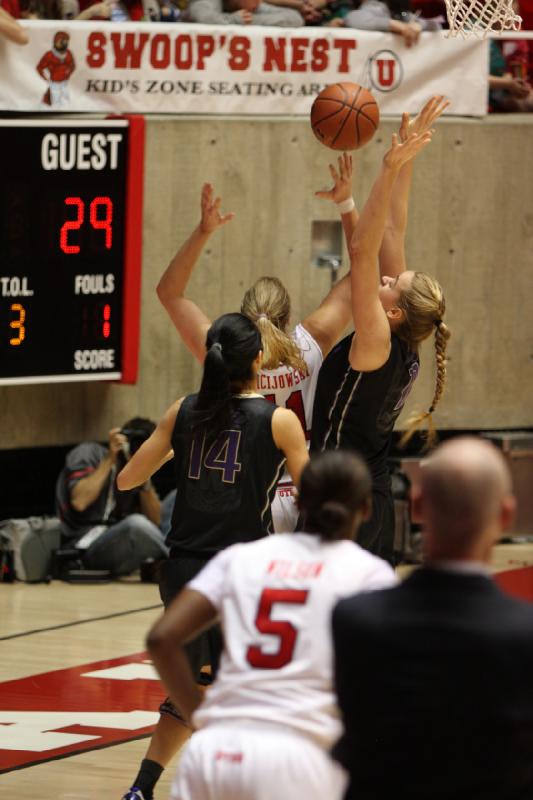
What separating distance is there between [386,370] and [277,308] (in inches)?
21.7

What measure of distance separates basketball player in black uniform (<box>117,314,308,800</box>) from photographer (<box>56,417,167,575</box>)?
18.5ft

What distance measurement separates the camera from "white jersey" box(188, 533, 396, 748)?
3.26 m

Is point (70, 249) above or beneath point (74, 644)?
above

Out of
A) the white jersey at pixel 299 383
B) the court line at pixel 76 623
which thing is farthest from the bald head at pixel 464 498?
the court line at pixel 76 623

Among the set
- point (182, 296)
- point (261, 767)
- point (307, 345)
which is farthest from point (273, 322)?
point (261, 767)

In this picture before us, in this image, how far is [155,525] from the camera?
427 inches

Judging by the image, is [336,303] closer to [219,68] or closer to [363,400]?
[363,400]

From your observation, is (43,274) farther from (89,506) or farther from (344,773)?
(344,773)

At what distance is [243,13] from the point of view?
1124cm

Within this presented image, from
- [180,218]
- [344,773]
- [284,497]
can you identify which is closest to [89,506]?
[180,218]

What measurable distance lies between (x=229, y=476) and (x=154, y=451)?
27cm

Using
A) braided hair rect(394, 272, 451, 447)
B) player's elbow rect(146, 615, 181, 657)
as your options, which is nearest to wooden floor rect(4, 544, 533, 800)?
braided hair rect(394, 272, 451, 447)

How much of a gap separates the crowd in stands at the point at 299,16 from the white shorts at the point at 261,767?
25.1ft

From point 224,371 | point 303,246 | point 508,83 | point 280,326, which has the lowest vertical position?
point 224,371
